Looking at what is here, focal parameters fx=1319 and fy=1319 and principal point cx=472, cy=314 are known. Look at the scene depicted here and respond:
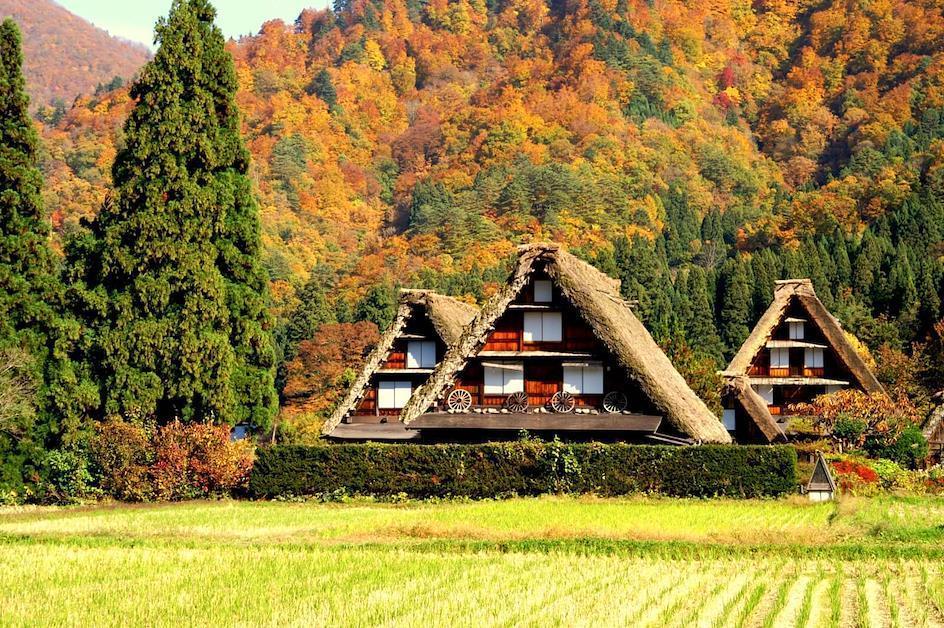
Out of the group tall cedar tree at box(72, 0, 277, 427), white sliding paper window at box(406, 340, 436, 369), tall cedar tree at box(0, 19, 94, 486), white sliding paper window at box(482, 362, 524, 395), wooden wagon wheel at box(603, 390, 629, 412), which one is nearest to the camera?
tall cedar tree at box(0, 19, 94, 486)

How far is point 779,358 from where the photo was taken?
63625mm

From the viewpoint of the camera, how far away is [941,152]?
4424 inches

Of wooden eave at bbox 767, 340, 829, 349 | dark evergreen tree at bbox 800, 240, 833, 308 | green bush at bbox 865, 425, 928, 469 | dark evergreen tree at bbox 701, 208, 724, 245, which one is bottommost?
green bush at bbox 865, 425, 928, 469

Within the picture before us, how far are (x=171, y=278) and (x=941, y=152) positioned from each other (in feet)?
289

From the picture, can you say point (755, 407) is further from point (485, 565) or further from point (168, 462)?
point (485, 565)

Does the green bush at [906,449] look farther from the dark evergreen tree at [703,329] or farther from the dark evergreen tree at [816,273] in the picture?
the dark evergreen tree at [816,273]

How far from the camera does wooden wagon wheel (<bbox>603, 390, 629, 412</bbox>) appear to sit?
40.3 metres

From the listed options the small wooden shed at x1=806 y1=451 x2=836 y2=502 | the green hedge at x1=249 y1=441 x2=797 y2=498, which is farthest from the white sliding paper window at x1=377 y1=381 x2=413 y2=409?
the small wooden shed at x1=806 y1=451 x2=836 y2=502

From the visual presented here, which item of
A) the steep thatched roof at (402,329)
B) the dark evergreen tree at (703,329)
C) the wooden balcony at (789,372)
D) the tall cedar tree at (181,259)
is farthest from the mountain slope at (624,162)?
the tall cedar tree at (181,259)

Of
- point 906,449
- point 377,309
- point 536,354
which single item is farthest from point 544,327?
point 377,309

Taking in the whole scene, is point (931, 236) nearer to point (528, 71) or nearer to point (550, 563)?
point (550, 563)

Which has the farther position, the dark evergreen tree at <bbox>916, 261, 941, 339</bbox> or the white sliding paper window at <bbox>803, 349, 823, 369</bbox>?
the dark evergreen tree at <bbox>916, 261, 941, 339</bbox>

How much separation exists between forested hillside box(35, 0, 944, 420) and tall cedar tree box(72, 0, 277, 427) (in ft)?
127

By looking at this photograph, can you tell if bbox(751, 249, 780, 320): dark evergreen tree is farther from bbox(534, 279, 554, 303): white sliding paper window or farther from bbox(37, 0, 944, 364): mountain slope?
bbox(534, 279, 554, 303): white sliding paper window
